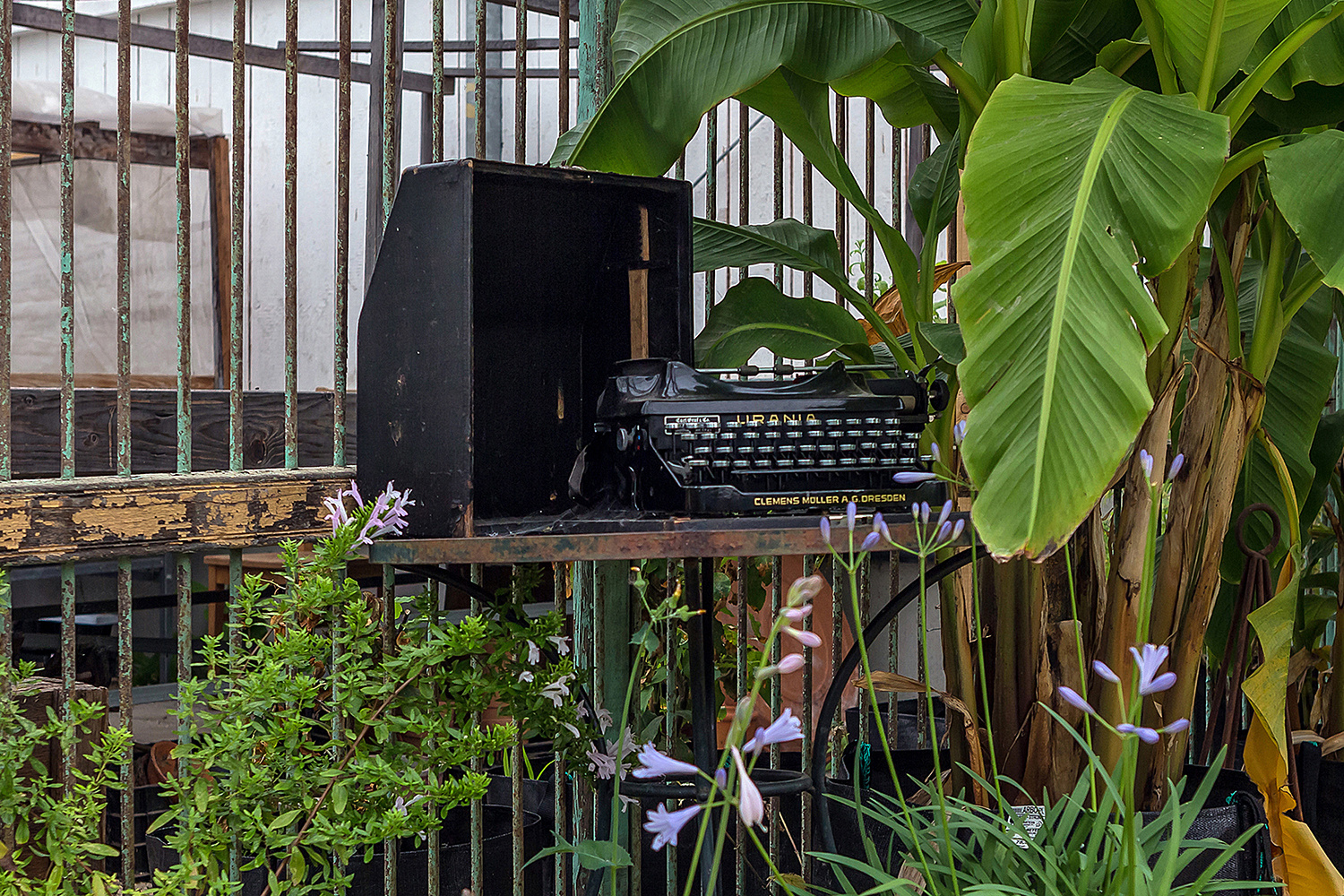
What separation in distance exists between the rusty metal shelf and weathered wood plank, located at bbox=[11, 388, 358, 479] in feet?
4.00

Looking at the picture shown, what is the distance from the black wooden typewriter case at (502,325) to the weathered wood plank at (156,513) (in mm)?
264

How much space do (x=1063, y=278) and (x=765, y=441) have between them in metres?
0.41

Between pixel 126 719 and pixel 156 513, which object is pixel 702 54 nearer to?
pixel 156 513

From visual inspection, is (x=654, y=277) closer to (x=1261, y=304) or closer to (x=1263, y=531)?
(x=1261, y=304)

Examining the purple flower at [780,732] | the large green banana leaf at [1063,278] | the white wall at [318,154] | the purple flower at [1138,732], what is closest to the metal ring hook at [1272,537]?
the large green banana leaf at [1063,278]

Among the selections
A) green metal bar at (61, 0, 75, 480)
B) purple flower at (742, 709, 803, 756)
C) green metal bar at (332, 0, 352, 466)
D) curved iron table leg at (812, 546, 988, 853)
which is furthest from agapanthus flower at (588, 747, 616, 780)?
purple flower at (742, 709, 803, 756)

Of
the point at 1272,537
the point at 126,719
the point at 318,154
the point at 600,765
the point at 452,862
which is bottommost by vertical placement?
the point at 452,862

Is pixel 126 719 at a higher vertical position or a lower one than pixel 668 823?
lower

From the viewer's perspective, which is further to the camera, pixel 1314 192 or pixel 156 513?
pixel 156 513

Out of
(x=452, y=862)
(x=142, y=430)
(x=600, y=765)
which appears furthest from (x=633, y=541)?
(x=142, y=430)

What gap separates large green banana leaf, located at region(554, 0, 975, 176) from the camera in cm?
193

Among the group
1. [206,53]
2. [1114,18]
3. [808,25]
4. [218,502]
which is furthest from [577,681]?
[206,53]

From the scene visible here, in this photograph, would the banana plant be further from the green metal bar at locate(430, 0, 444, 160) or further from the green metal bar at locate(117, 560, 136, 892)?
the green metal bar at locate(117, 560, 136, 892)

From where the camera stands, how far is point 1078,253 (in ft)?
4.81
